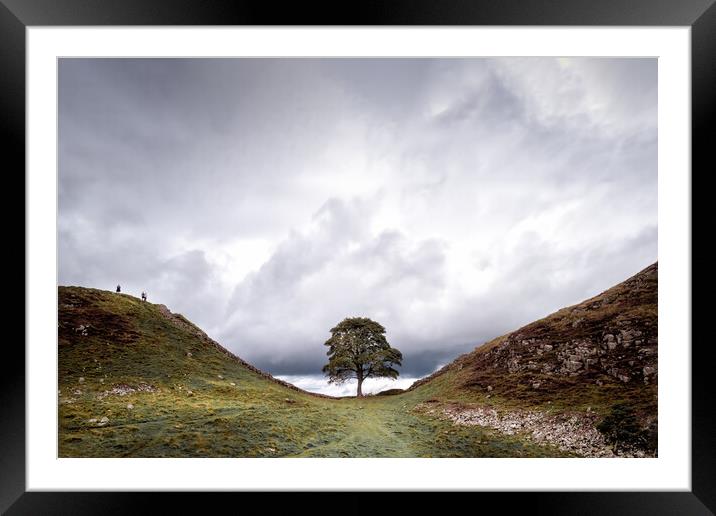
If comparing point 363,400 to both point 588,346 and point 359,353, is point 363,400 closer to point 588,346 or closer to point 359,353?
point 359,353

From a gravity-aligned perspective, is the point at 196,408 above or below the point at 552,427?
above

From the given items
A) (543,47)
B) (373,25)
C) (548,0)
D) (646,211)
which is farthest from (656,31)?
(373,25)

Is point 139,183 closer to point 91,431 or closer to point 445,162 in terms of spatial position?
point 91,431

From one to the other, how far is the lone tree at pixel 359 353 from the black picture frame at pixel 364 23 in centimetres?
326

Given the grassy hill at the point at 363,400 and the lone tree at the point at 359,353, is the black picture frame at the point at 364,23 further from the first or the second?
the lone tree at the point at 359,353

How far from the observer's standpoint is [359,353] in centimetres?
641

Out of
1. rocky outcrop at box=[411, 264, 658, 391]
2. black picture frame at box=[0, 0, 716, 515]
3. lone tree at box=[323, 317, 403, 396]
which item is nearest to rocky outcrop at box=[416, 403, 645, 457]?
rocky outcrop at box=[411, 264, 658, 391]

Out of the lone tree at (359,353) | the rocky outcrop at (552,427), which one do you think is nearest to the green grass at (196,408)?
the rocky outcrop at (552,427)

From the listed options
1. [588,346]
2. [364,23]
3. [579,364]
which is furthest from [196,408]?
[588,346]

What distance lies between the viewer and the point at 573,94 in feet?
12.1

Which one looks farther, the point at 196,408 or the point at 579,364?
the point at 579,364

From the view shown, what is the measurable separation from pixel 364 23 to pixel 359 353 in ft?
18.3

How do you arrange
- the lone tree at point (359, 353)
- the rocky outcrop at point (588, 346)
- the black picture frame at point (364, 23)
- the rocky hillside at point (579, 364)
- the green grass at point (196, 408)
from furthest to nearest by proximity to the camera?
1. the lone tree at point (359, 353)
2. the rocky outcrop at point (588, 346)
3. the rocky hillside at point (579, 364)
4. the green grass at point (196, 408)
5. the black picture frame at point (364, 23)

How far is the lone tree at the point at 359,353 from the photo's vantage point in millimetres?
5661
